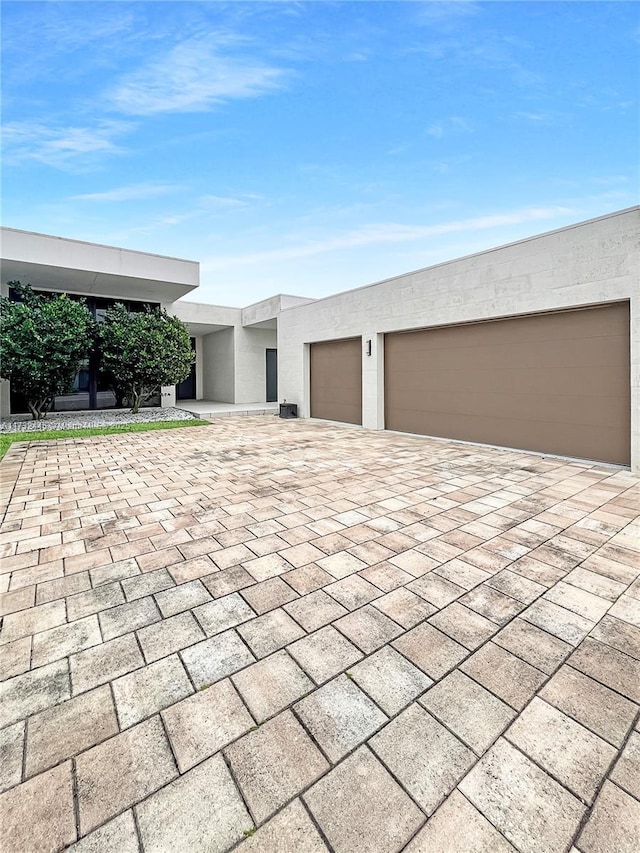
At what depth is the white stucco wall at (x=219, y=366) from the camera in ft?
46.4

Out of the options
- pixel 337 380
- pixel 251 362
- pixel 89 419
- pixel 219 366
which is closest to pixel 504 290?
pixel 337 380

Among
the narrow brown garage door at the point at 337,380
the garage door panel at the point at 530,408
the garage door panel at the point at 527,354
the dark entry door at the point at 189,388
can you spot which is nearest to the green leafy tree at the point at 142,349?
the narrow brown garage door at the point at 337,380

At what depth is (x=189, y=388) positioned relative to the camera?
53.1 feet

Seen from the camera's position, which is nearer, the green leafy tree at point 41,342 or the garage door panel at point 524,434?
the garage door panel at point 524,434

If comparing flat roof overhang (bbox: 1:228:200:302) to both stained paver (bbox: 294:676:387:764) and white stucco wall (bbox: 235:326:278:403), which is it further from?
stained paver (bbox: 294:676:387:764)

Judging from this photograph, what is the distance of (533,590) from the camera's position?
2283 millimetres

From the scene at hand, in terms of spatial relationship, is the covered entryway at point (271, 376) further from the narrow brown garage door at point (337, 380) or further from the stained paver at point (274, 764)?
the stained paver at point (274, 764)

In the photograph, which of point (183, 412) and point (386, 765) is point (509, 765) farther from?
point (183, 412)

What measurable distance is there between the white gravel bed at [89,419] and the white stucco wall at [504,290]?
15.2 feet

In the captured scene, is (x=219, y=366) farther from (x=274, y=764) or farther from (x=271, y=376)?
(x=274, y=764)

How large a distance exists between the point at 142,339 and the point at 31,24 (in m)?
5.80

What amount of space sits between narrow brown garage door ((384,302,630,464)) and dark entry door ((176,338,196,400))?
33.3ft

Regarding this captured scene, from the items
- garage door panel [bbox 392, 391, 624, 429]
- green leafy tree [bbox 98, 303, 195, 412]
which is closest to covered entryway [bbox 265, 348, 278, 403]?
green leafy tree [bbox 98, 303, 195, 412]

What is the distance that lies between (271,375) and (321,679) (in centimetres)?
1365
